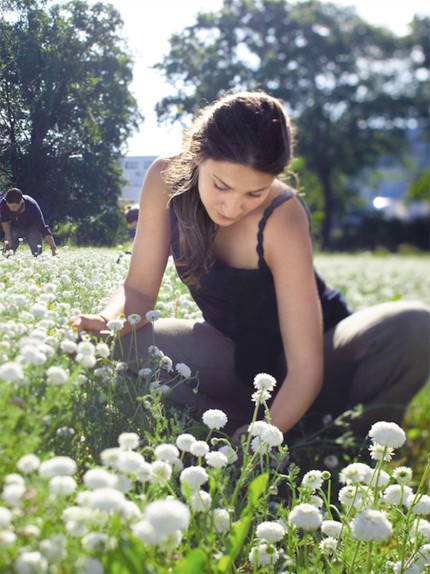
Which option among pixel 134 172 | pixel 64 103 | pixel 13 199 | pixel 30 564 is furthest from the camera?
pixel 134 172

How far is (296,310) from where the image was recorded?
7.75 feet

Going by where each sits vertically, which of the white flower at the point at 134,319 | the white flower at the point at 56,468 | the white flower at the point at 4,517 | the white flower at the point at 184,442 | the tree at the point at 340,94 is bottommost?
the white flower at the point at 184,442

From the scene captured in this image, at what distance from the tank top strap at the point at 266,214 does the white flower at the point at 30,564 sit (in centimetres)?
170

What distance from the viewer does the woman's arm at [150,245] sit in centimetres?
244

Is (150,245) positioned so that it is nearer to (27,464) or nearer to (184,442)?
(184,442)

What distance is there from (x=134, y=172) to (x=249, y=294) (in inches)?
29.3

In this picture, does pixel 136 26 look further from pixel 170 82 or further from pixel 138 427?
pixel 138 427

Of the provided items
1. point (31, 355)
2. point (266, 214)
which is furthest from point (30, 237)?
point (266, 214)

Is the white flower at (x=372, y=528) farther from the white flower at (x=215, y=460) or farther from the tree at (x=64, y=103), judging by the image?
the tree at (x=64, y=103)

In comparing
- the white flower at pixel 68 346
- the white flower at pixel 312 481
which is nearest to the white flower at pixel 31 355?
the white flower at pixel 68 346

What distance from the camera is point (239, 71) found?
11.1ft

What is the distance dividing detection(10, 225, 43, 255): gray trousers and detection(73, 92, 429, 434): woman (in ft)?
1.09

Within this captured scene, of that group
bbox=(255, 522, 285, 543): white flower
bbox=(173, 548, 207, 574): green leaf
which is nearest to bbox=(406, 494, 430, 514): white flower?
bbox=(255, 522, 285, 543): white flower

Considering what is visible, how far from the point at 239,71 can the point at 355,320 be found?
5.18 ft
